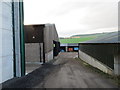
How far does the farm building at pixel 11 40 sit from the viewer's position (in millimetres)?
8064

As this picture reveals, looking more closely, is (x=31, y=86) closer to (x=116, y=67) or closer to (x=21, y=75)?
(x=21, y=75)

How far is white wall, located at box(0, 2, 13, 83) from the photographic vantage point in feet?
26.3

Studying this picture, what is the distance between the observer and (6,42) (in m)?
8.49

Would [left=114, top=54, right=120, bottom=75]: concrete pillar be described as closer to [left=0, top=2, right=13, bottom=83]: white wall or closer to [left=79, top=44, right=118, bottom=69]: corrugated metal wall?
[left=79, top=44, right=118, bottom=69]: corrugated metal wall

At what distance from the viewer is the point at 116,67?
891 centimetres

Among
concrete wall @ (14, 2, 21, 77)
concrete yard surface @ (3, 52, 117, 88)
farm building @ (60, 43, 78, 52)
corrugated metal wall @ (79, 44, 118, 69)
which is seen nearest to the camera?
concrete yard surface @ (3, 52, 117, 88)

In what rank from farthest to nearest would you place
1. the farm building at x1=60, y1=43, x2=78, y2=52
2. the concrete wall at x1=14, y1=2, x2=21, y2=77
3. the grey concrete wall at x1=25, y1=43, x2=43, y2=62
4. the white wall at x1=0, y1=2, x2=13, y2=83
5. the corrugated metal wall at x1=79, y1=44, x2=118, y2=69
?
the farm building at x1=60, y1=43, x2=78, y2=52 → the grey concrete wall at x1=25, y1=43, x2=43, y2=62 → the concrete wall at x1=14, y1=2, x2=21, y2=77 → the corrugated metal wall at x1=79, y1=44, x2=118, y2=69 → the white wall at x1=0, y1=2, x2=13, y2=83

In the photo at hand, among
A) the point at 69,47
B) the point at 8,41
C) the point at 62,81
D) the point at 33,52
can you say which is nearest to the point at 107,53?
the point at 62,81

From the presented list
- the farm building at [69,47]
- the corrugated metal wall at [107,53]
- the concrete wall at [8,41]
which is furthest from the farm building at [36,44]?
the farm building at [69,47]

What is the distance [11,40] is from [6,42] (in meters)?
0.68

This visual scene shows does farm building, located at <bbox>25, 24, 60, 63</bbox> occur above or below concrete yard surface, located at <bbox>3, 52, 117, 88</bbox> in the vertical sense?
above

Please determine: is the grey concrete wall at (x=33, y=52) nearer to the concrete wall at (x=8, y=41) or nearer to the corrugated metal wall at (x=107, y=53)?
the concrete wall at (x=8, y=41)

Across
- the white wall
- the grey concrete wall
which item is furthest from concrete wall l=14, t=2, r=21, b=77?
the grey concrete wall

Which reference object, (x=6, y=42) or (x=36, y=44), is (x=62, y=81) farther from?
(x=36, y=44)
